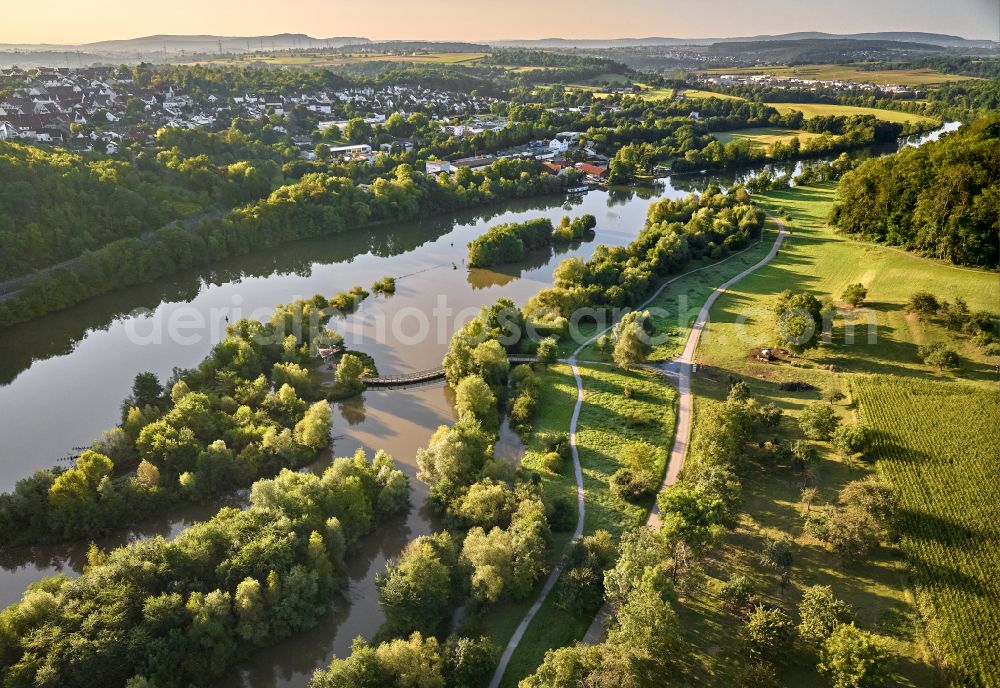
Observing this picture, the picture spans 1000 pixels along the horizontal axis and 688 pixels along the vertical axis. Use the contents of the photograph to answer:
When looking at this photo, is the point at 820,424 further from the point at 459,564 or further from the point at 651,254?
the point at 651,254

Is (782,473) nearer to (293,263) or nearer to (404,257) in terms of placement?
(404,257)

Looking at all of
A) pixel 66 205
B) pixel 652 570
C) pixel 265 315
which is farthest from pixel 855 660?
pixel 66 205

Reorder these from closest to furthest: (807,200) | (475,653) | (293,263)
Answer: (475,653) < (293,263) < (807,200)

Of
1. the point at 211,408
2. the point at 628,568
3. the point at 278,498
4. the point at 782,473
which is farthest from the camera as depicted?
the point at 211,408

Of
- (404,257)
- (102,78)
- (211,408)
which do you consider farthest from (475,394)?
(102,78)

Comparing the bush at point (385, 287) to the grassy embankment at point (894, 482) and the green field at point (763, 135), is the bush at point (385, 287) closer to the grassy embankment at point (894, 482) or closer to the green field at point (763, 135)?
the grassy embankment at point (894, 482)

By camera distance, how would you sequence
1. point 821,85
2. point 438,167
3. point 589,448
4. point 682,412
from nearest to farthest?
point 589,448 → point 682,412 → point 438,167 → point 821,85
